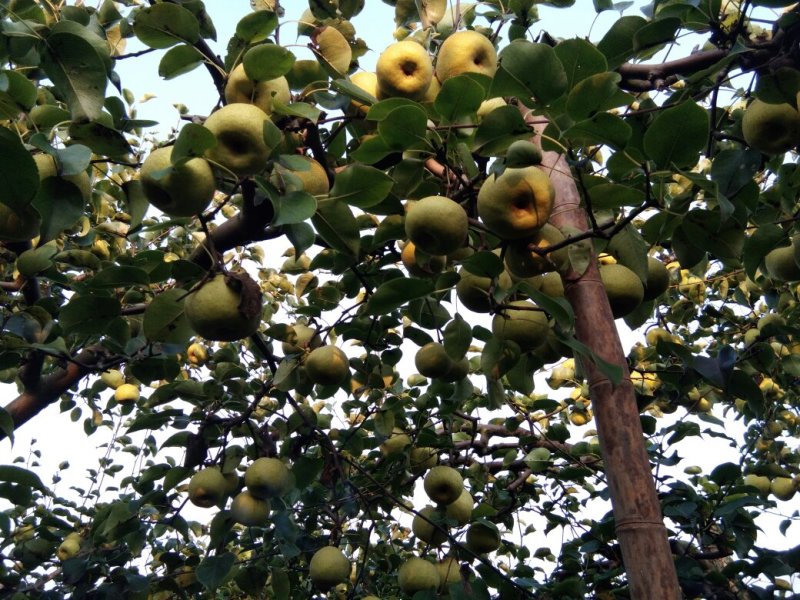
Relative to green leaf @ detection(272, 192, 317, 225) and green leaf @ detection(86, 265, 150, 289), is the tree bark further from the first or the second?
green leaf @ detection(86, 265, 150, 289)

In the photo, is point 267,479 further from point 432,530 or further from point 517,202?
point 517,202

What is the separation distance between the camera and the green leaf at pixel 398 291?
64.3 inches

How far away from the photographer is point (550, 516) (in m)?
3.72

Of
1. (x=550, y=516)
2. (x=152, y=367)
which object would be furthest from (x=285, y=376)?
(x=550, y=516)

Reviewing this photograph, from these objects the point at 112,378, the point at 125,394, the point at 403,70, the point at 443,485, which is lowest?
the point at 443,485

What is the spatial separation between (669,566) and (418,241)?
2.96 ft

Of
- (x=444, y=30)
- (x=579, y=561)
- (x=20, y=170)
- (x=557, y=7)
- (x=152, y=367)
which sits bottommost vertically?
(x=20, y=170)

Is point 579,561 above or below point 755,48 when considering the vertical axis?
below

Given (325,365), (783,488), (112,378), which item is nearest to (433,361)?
(325,365)

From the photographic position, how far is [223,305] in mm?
1681

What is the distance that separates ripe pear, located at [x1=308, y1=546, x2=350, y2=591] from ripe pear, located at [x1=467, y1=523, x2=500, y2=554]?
551 millimetres

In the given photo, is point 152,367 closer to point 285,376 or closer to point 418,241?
point 285,376

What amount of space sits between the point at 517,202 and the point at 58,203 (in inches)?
41.4

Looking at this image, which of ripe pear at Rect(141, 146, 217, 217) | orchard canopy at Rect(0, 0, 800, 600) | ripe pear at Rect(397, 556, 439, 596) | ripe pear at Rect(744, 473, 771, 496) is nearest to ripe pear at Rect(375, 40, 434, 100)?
orchard canopy at Rect(0, 0, 800, 600)
